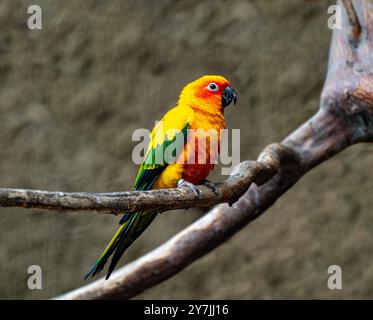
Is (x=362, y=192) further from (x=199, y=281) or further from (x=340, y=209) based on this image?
(x=199, y=281)

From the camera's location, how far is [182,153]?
2523 mm

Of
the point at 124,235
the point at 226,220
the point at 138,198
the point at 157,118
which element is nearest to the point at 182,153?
the point at 124,235

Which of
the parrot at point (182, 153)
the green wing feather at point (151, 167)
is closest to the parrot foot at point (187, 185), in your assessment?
the parrot at point (182, 153)

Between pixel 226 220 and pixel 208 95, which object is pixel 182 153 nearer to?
pixel 208 95

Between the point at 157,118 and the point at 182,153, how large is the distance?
1915 millimetres

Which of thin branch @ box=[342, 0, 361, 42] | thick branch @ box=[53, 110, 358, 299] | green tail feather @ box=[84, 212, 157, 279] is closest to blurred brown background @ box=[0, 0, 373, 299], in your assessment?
thick branch @ box=[53, 110, 358, 299]

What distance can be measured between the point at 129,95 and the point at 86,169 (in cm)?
64

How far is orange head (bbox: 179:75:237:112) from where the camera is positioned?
2604 mm

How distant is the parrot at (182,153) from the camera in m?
2.51

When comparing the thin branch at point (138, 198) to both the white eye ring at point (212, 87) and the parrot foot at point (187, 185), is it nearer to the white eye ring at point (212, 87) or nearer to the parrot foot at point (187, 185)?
the parrot foot at point (187, 185)

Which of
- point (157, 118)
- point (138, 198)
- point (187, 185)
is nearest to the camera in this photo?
point (138, 198)

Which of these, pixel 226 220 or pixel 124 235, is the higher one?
pixel 226 220

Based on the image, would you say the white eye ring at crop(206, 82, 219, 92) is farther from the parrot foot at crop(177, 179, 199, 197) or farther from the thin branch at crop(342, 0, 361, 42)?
the thin branch at crop(342, 0, 361, 42)

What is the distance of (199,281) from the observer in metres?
4.54
